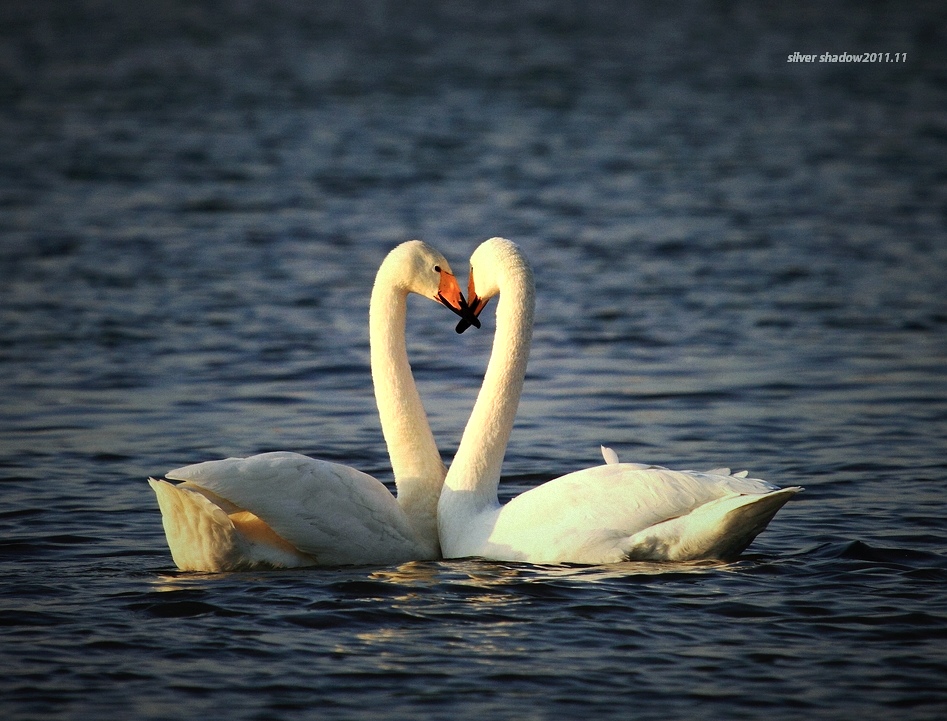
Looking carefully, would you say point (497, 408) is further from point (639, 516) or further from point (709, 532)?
point (709, 532)

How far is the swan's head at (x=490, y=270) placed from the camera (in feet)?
28.4

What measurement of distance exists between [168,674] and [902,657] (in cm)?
326

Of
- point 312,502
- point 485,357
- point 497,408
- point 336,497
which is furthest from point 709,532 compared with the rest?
point 485,357

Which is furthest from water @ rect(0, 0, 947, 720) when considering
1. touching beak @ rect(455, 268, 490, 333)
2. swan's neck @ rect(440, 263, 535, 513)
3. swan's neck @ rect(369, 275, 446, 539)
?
touching beak @ rect(455, 268, 490, 333)

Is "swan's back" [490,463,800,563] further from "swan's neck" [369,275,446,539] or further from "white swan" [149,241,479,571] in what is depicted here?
"swan's neck" [369,275,446,539]

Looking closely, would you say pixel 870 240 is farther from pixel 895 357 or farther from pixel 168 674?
pixel 168 674

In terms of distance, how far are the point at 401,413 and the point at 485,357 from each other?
5.26 m

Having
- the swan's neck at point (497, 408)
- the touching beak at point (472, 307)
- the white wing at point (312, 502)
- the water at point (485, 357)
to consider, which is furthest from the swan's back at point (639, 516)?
the touching beak at point (472, 307)

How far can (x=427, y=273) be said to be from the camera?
8797 mm

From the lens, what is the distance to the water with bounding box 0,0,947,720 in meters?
6.61

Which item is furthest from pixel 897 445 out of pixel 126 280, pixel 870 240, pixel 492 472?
pixel 126 280

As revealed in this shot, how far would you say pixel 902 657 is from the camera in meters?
6.63

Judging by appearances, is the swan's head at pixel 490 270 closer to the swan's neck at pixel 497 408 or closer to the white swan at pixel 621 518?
the swan's neck at pixel 497 408

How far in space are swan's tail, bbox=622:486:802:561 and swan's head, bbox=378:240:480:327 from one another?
1.80 m
